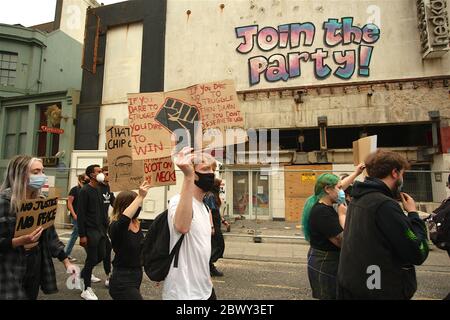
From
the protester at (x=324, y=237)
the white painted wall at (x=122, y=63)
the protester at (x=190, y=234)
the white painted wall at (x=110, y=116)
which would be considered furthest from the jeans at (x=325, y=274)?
the white painted wall at (x=122, y=63)

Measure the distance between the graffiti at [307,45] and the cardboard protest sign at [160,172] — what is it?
13.7 m

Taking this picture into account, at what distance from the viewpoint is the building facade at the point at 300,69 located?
48.0 feet

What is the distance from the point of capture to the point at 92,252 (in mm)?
4812

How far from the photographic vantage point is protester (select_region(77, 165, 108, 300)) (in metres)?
4.76

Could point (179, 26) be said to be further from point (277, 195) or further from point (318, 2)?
point (277, 195)

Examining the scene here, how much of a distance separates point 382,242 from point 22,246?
9.27 feet

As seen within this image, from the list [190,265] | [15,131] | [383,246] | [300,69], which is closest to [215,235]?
[190,265]

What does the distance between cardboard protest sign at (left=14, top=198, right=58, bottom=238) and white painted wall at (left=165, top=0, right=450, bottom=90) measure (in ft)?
48.1

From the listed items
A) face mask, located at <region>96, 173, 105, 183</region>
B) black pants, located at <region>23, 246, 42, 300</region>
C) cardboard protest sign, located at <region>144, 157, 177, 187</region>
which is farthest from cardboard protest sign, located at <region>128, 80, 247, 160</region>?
face mask, located at <region>96, 173, 105, 183</region>

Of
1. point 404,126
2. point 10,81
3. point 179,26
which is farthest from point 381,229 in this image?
point 10,81

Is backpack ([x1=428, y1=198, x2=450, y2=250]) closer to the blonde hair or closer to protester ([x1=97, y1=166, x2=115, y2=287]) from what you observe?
the blonde hair

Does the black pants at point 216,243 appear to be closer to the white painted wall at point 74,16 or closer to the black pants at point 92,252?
the black pants at point 92,252

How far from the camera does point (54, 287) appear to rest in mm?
2844

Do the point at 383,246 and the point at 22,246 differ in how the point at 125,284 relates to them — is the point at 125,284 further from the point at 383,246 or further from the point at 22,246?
the point at 383,246
